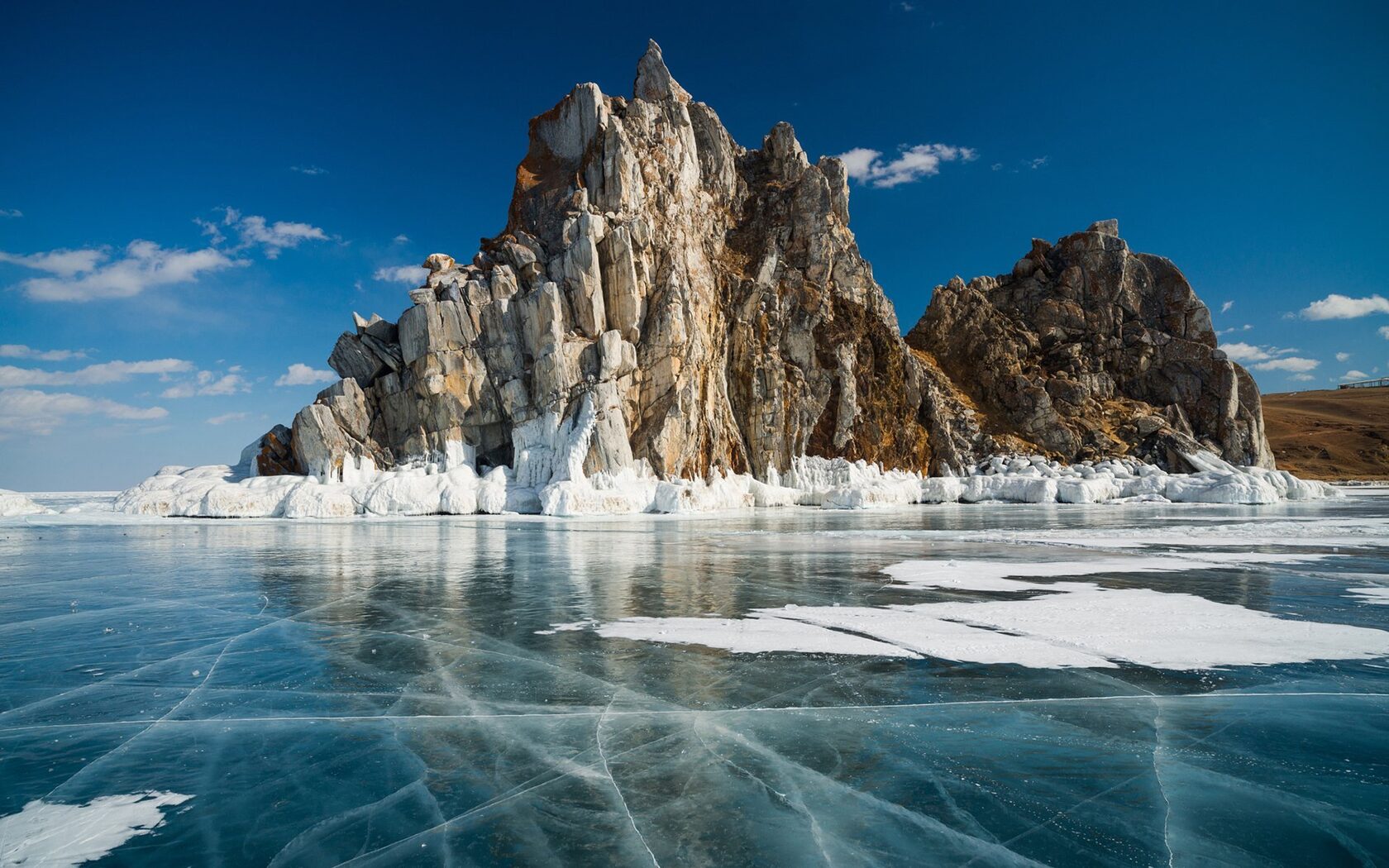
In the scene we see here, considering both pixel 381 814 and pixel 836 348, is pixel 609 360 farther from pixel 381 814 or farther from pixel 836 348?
pixel 381 814

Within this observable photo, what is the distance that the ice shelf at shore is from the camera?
37.7 meters

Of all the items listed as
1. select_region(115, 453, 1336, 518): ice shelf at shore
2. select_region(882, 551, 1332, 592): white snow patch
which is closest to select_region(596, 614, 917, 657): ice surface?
select_region(882, 551, 1332, 592): white snow patch

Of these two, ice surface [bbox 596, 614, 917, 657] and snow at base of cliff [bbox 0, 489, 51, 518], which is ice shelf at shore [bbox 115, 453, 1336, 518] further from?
ice surface [bbox 596, 614, 917, 657]

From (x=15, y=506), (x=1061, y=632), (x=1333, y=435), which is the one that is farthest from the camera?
(x=1333, y=435)

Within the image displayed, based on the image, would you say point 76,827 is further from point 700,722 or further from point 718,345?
point 718,345

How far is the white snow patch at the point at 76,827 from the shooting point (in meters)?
3.76

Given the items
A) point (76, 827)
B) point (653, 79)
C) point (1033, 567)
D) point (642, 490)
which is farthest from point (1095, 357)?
point (76, 827)

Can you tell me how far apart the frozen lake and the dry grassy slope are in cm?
11161

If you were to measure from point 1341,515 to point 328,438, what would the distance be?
5133 cm

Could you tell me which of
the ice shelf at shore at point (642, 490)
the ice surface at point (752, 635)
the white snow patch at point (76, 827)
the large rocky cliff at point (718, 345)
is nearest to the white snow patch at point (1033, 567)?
the ice surface at point (752, 635)

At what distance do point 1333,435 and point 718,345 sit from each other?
115 meters

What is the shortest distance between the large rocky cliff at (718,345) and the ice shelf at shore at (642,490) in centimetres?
170

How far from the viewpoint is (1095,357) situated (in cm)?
8019

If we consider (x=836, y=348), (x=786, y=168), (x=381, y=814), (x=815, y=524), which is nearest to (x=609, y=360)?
(x=815, y=524)
